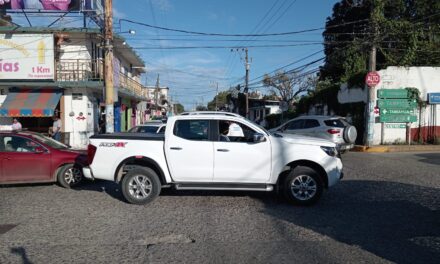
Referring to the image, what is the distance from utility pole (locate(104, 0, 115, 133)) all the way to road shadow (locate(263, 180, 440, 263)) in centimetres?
901

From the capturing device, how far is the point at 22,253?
5270 mm

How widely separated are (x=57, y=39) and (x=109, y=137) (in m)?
16.1

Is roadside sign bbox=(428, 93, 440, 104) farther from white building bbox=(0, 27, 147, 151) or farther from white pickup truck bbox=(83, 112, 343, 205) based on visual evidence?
white building bbox=(0, 27, 147, 151)

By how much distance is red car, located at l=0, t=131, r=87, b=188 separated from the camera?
9594 millimetres

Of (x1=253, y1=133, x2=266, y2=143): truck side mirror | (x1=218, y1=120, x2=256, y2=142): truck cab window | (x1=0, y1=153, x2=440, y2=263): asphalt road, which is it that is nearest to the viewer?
(x1=0, y1=153, x2=440, y2=263): asphalt road

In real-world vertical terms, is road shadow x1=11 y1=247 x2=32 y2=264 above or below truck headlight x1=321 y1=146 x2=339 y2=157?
below

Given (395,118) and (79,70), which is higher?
(79,70)

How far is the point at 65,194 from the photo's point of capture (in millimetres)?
9102

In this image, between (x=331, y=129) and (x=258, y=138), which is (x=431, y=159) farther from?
(x=258, y=138)

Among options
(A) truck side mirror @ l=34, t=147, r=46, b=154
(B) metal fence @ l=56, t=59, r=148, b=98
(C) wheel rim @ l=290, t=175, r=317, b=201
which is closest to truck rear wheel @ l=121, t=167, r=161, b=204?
(C) wheel rim @ l=290, t=175, r=317, b=201

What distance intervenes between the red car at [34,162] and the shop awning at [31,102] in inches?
435

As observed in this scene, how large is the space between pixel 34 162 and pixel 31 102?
12.6 m

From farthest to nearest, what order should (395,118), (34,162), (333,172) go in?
(395,118), (34,162), (333,172)

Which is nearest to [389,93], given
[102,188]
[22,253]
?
[102,188]
